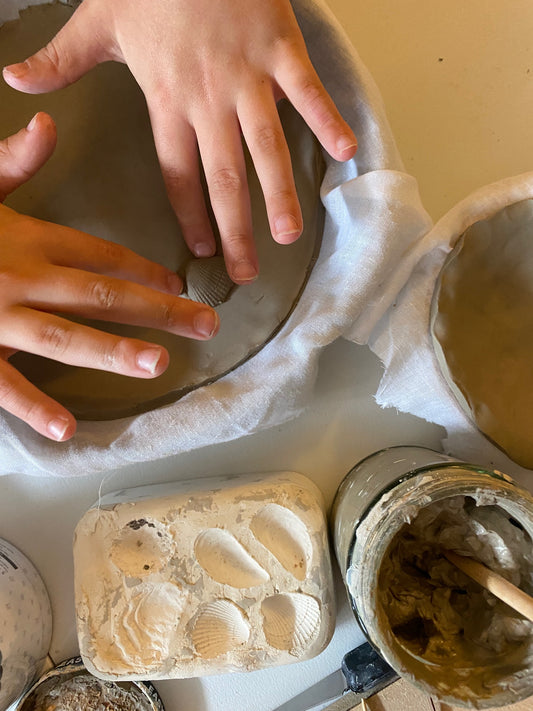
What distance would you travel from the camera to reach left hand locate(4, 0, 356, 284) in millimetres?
394

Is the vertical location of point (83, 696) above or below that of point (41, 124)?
below

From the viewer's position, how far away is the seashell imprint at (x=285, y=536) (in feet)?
1.39

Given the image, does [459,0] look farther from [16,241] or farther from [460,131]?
[16,241]

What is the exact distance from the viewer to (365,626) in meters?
0.37

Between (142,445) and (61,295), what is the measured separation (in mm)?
130

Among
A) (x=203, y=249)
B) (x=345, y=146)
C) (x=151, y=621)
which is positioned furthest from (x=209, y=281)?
(x=151, y=621)

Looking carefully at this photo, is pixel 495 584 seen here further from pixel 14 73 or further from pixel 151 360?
pixel 14 73

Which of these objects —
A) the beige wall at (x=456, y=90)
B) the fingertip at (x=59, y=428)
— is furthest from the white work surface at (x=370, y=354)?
the fingertip at (x=59, y=428)

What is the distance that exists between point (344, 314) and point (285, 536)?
0.18 meters

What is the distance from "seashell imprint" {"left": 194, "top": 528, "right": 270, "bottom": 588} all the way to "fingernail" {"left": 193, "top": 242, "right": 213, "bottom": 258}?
218 mm

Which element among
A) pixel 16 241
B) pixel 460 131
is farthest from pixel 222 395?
pixel 460 131

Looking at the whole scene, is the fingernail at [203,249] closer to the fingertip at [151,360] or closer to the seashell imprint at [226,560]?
the fingertip at [151,360]

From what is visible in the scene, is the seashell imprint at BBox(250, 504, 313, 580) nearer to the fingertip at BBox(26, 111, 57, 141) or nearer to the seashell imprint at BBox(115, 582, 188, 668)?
the seashell imprint at BBox(115, 582, 188, 668)

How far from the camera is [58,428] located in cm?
39
